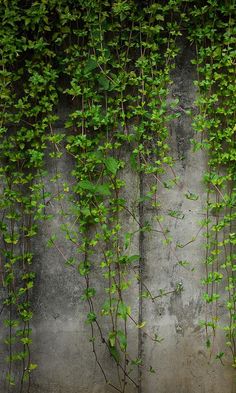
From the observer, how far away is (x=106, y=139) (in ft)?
10.3

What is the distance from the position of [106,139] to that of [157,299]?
1.04 m

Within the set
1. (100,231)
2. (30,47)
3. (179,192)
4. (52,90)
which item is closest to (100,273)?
(100,231)

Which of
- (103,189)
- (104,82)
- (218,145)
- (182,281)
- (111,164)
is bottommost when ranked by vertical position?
(182,281)

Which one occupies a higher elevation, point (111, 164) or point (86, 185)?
point (111, 164)

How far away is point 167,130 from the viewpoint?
3.18 m

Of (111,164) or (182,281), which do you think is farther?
(182,281)

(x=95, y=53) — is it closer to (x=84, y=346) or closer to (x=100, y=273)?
(x=100, y=273)

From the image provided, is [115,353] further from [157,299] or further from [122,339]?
[157,299]

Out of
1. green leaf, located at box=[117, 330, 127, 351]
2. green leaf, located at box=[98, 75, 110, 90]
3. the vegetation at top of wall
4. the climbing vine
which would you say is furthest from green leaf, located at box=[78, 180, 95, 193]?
green leaf, located at box=[117, 330, 127, 351]

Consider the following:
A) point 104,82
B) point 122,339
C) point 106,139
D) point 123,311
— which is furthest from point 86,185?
point 122,339

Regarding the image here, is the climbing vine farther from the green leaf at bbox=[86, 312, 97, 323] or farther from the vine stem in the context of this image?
the green leaf at bbox=[86, 312, 97, 323]

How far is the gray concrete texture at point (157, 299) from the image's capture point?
3.16 metres

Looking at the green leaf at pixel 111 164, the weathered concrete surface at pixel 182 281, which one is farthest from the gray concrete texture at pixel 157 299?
the green leaf at pixel 111 164

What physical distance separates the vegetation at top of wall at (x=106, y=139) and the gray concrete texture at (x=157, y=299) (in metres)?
0.04
